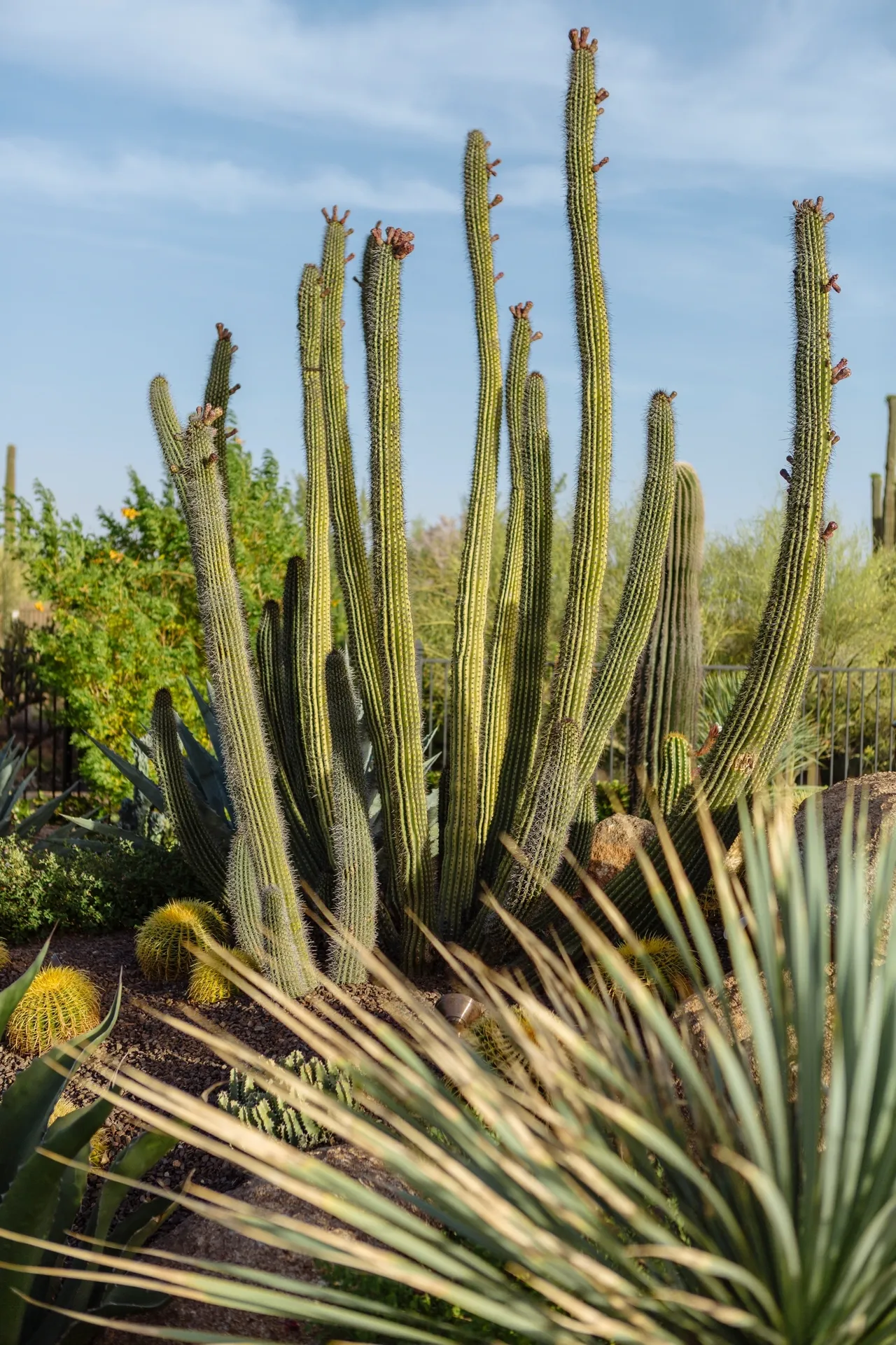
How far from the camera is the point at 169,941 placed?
523 cm

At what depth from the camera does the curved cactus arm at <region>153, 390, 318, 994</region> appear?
4.48m

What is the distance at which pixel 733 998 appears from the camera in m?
3.99

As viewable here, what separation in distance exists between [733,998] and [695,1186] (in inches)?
83.5

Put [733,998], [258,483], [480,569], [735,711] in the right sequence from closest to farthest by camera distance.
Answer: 1. [733,998]
2. [735,711]
3. [480,569]
4. [258,483]

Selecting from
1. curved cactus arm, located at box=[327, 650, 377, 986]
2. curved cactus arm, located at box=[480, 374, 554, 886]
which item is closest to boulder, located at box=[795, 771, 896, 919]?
curved cactus arm, located at box=[480, 374, 554, 886]

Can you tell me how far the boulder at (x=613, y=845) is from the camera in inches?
243

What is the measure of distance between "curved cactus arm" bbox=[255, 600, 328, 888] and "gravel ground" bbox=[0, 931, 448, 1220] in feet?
2.90

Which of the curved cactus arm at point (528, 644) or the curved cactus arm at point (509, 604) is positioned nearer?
the curved cactus arm at point (528, 644)

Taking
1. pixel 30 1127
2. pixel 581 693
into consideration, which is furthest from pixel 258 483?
pixel 30 1127

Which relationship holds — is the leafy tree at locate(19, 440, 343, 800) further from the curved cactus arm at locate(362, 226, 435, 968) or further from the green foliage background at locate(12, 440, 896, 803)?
the curved cactus arm at locate(362, 226, 435, 968)

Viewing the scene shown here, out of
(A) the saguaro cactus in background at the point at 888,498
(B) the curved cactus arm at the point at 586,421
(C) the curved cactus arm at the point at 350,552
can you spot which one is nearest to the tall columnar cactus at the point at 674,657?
(B) the curved cactus arm at the point at 586,421

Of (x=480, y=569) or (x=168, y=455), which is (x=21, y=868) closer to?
(x=168, y=455)

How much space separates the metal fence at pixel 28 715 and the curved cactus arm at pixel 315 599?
20.6 feet

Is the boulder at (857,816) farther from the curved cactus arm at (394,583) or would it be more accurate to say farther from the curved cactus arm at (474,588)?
the curved cactus arm at (394,583)
